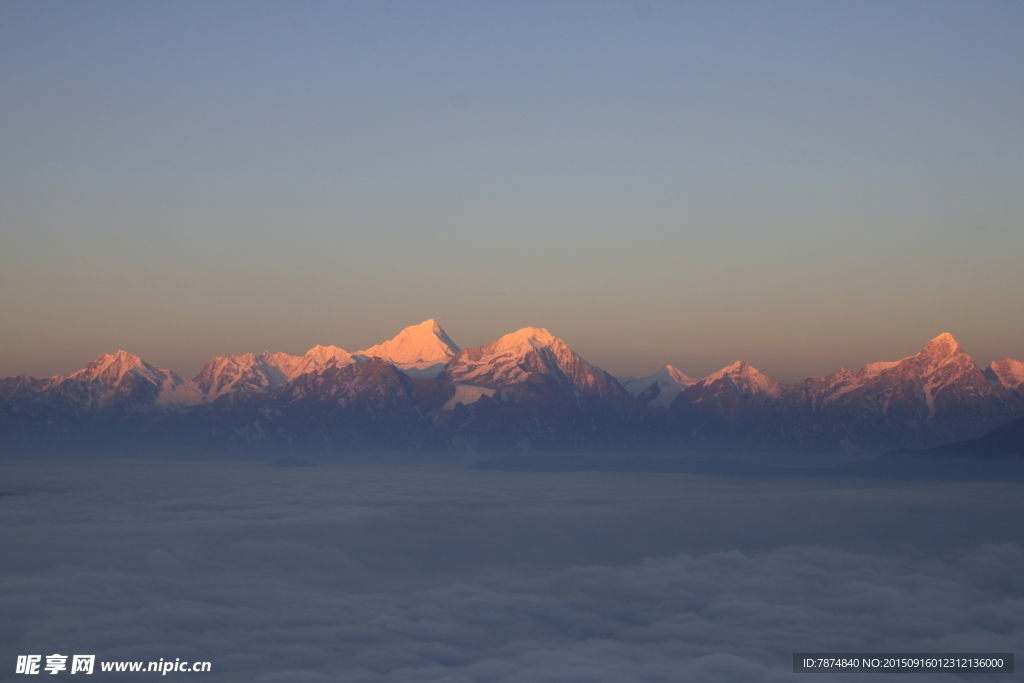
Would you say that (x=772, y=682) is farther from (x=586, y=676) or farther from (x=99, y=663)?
(x=99, y=663)

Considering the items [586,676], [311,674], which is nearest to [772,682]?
[586,676]

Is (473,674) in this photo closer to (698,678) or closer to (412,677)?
(412,677)

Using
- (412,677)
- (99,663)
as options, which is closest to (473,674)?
(412,677)

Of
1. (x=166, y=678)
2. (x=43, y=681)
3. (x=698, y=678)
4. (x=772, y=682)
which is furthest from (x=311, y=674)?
(x=772, y=682)

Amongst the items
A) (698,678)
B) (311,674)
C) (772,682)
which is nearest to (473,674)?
(311,674)

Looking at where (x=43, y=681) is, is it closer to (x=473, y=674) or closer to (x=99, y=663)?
(x=99, y=663)

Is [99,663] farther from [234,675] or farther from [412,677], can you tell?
[412,677]
